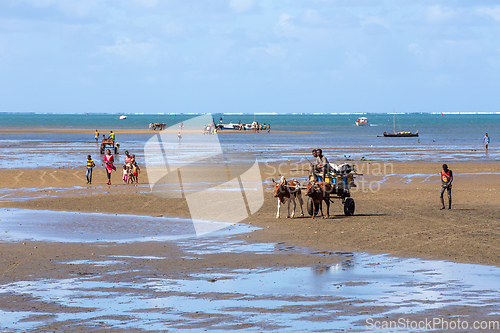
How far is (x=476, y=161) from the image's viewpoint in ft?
154

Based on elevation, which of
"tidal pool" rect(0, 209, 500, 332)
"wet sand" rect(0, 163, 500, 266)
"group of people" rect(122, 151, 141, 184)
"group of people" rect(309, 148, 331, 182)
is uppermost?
"group of people" rect(309, 148, 331, 182)

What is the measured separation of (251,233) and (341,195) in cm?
412

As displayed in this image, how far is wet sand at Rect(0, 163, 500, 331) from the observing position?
32.3 ft

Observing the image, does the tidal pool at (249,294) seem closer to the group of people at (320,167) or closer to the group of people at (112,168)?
the group of people at (320,167)

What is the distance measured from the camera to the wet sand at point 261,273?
388 inches

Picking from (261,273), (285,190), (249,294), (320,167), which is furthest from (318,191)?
(249,294)

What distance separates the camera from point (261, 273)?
12938 mm

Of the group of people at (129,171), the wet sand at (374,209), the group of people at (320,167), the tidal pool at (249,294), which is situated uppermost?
the group of people at (320,167)

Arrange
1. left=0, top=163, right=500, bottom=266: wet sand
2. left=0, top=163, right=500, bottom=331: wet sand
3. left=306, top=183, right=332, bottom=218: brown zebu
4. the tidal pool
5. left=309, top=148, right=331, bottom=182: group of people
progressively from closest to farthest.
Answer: the tidal pool
left=0, top=163, right=500, bottom=331: wet sand
left=0, top=163, right=500, bottom=266: wet sand
left=306, top=183, right=332, bottom=218: brown zebu
left=309, top=148, right=331, bottom=182: group of people

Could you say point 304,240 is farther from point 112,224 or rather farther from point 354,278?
point 112,224

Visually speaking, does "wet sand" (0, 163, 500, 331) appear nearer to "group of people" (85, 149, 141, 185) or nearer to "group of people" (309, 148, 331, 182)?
"group of people" (309, 148, 331, 182)

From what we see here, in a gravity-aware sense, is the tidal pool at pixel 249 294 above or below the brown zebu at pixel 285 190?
below

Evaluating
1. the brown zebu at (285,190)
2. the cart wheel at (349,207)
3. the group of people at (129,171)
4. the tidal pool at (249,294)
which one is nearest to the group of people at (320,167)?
the brown zebu at (285,190)

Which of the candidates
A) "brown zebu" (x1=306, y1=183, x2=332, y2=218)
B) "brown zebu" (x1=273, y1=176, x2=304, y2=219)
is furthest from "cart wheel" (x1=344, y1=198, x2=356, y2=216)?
"brown zebu" (x1=273, y1=176, x2=304, y2=219)
